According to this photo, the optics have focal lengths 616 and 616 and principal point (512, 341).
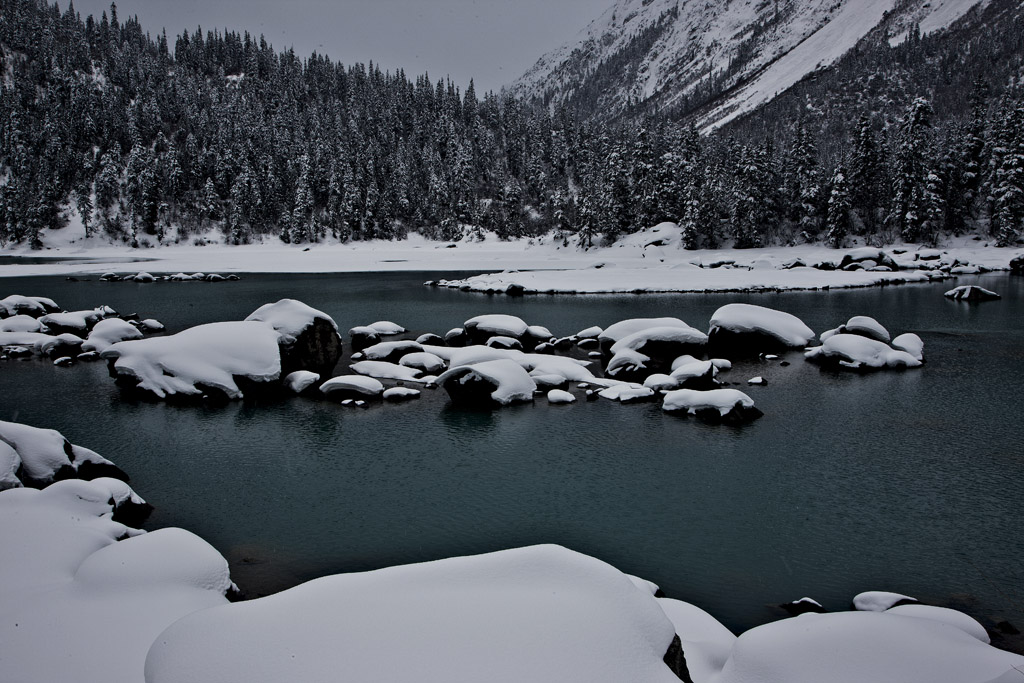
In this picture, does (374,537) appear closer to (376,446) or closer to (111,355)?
(376,446)

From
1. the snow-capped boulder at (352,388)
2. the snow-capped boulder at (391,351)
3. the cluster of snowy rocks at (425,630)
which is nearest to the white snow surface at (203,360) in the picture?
the snow-capped boulder at (352,388)

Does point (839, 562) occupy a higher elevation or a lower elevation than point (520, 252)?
lower

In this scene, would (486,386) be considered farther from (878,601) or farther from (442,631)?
(442,631)

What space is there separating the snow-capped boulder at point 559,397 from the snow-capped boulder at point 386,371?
18.7ft

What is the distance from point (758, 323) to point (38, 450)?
26620mm

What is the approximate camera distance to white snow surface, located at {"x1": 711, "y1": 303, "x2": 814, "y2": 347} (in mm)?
28308

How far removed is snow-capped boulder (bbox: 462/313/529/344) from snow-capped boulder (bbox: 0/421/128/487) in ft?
58.5

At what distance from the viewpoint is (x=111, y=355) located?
2475 centimetres

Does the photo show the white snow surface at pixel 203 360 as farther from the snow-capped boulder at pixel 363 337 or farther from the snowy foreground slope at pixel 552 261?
the snowy foreground slope at pixel 552 261

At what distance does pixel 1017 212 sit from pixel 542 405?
6737 cm

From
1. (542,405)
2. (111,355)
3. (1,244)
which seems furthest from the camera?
(1,244)

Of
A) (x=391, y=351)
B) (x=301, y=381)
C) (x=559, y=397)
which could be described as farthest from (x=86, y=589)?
(x=391, y=351)

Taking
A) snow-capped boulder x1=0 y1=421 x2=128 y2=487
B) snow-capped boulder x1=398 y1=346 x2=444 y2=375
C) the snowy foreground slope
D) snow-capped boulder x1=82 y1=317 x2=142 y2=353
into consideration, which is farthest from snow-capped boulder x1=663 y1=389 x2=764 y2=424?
the snowy foreground slope

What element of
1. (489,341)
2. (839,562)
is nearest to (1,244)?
(489,341)
